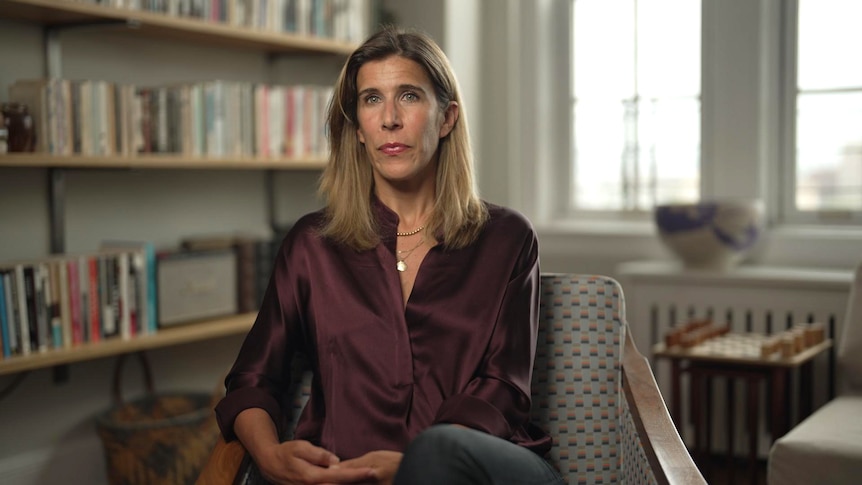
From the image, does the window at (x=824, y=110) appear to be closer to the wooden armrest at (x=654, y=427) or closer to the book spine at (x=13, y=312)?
the wooden armrest at (x=654, y=427)

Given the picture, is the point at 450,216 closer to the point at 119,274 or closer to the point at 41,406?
the point at 119,274

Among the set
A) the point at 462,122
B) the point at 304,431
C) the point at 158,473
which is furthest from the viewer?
the point at 158,473

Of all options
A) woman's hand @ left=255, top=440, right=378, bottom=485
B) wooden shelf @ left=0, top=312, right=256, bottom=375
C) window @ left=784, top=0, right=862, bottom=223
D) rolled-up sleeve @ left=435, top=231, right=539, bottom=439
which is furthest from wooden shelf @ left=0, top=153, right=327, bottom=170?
window @ left=784, top=0, right=862, bottom=223

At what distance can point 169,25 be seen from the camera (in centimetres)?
298

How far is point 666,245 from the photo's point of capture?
3.49m

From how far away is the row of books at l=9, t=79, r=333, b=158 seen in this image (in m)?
2.73

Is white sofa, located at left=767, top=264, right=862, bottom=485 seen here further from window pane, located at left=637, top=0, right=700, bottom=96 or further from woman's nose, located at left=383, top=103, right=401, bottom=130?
window pane, located at left=637, top=0, right=700, bottom=96

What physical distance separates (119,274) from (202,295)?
1.11 feet

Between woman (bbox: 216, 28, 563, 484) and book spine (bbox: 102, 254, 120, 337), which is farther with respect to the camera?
book spine (bbox: 102, 254, 120, 337)

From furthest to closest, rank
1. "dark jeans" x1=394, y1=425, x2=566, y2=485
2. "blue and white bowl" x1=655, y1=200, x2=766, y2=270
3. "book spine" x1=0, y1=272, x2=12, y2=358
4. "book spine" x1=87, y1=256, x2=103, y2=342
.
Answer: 1. "blue and white bowl" x1=655, y1=200, x2=766, y2=270
2. "book spine" x1=87, y1=256, x2=103, y2=342
3. "book spine" x1=0, y1=272, x2=12, y2=358
4. "dark jeans" x1=394, y1=425, x2=566, y2=485

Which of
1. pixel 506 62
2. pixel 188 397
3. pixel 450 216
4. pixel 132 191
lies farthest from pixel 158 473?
pixel 506 62

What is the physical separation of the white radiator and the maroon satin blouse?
1692 millimetres

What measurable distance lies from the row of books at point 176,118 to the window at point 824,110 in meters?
1.68

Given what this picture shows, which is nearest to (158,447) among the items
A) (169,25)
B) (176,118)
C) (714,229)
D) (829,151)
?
(176,118)
